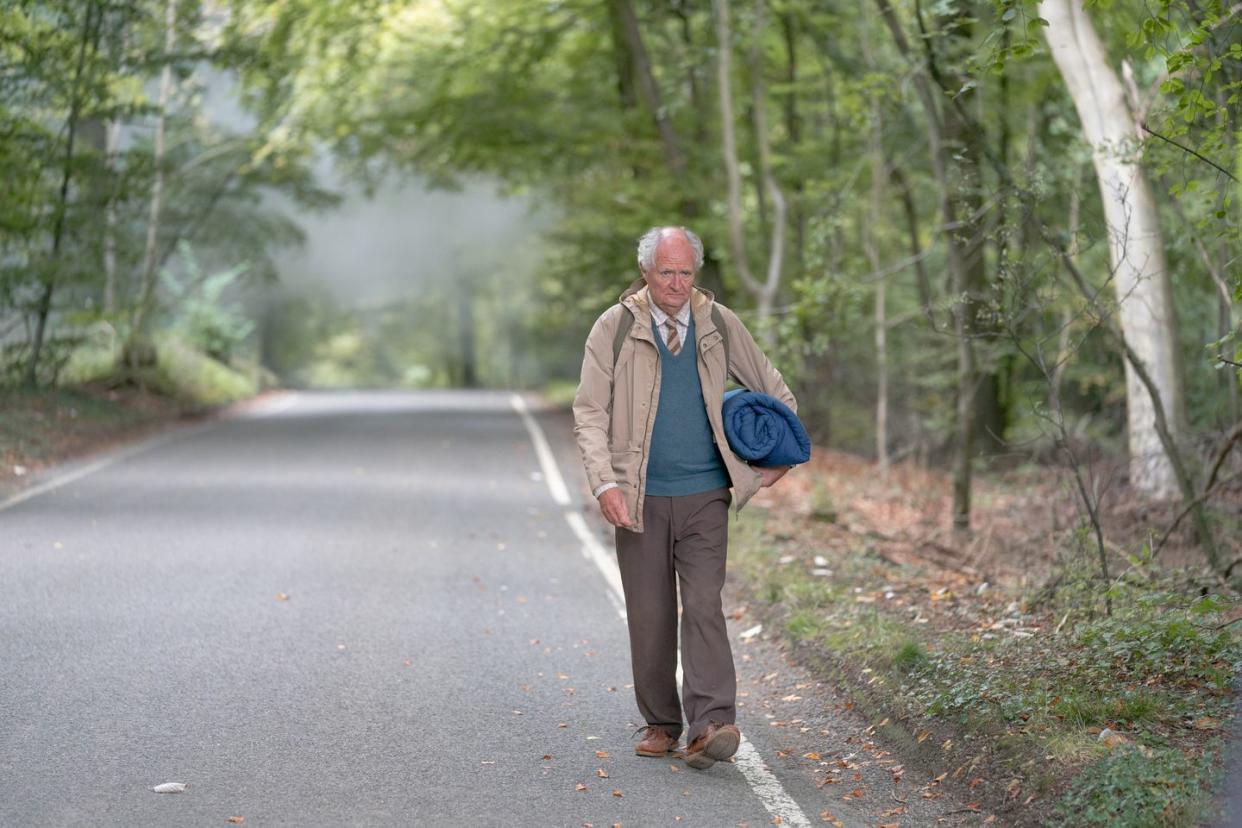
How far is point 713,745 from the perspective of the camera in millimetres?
6238

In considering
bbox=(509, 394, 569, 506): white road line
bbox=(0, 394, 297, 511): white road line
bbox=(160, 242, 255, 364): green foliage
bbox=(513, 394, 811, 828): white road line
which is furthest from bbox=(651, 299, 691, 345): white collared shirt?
bbox=(160, 242, 255, 364): green foliage

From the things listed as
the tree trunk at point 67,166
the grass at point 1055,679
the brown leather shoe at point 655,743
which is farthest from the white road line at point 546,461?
the brown leather shoe at point 655,743

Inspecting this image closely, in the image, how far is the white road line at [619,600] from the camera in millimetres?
5879

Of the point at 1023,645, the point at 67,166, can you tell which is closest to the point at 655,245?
the point at 1023,645

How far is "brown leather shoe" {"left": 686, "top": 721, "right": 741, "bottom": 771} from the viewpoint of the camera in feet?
20.5

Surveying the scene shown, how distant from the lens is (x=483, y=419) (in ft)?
88.7

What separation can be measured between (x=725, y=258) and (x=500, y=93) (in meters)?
5.07

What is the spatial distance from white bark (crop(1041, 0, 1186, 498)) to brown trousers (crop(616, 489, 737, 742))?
5.94m

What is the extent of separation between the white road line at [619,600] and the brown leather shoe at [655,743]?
307 millimetres

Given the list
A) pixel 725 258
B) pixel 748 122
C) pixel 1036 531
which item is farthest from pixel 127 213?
pixel 1036 531

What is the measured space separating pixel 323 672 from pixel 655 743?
210 cm

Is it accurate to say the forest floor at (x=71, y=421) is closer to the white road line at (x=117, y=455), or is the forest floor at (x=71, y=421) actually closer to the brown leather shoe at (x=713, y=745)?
the white road line at (x=117, y=455)

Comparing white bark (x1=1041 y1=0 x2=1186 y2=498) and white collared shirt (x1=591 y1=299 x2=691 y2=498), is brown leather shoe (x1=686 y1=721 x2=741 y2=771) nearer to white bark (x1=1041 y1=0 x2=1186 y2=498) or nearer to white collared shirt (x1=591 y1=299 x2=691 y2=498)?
white collared shirt (x1=591 y1=299 x2=691 y2=498)

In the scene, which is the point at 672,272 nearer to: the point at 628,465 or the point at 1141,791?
the point at 628,465
